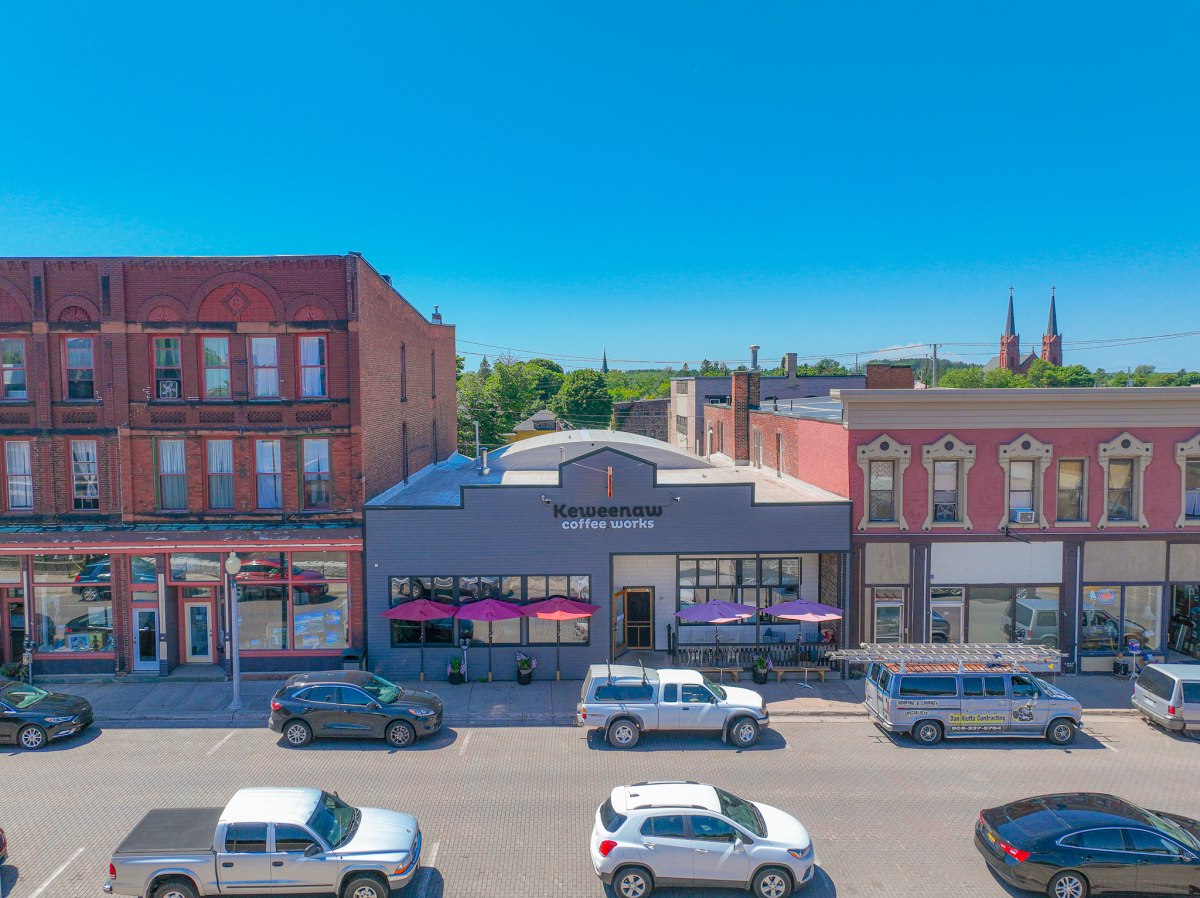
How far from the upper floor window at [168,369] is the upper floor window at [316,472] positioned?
4224 millimetres

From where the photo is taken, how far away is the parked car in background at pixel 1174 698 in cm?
1819

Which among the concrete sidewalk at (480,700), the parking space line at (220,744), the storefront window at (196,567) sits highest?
the storefront window at (196,567)

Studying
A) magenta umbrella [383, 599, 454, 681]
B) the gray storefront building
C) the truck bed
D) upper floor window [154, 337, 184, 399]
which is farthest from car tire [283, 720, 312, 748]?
upper floor window [154, 337, 184, 399]

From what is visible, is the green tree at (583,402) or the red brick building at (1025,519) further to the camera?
the green tree at (583,402)

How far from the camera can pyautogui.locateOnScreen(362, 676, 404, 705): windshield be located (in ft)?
57.5

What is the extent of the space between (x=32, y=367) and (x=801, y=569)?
25.0 meters

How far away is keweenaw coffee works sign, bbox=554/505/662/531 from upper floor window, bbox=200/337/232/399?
1100cm

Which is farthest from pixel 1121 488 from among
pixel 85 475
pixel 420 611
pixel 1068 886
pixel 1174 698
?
pixel 85 475

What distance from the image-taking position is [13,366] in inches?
872

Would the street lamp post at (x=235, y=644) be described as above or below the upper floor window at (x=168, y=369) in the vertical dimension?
below

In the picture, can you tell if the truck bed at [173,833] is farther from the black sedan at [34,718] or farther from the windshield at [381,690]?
the black sedan at [34,718]

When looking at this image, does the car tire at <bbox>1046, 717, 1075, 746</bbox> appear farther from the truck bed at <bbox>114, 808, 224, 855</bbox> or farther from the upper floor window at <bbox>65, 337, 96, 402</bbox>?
the upper floor window at <bbox>65, 337, 96, 402</bbox>

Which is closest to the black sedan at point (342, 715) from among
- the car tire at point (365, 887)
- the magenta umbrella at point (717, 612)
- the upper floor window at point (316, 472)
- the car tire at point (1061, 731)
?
the car tire at point (365, 887)

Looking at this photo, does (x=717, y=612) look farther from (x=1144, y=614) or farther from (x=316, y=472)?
(x=1144, y=614)
